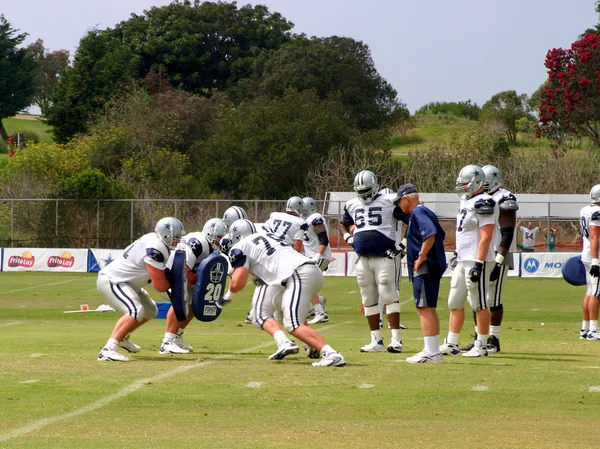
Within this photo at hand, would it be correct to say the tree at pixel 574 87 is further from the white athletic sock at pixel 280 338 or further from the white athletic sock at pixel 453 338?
the white athletic sock at pixel 280 338

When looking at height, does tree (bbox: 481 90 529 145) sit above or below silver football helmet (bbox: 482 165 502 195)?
above

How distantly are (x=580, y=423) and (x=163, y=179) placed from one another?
51.3m

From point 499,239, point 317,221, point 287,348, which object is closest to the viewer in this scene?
point 287,348

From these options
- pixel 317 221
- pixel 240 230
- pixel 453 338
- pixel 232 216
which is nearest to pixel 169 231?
pixel 240 230

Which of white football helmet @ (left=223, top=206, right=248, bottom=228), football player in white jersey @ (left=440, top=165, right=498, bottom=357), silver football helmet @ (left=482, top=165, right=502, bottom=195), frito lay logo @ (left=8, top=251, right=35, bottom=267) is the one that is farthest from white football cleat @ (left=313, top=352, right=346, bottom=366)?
frito lay logo @ (left=8, top=251, right=35, bottom=267)

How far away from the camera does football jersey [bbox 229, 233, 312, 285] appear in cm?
1198

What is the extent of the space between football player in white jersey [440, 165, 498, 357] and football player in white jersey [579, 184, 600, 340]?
2892 millimetres

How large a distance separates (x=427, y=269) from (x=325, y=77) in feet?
213

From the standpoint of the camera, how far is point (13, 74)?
94312mm

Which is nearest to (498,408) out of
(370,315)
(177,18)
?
(370,315)

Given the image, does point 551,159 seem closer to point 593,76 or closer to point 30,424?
point 593,76

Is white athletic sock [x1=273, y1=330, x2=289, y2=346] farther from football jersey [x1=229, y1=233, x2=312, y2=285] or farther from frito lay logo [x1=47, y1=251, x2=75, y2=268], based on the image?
frito lay logo [x1=47, y1=251, x2=75, y2=268]

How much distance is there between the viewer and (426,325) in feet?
39.8

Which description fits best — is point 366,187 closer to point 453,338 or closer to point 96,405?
point 453,338
